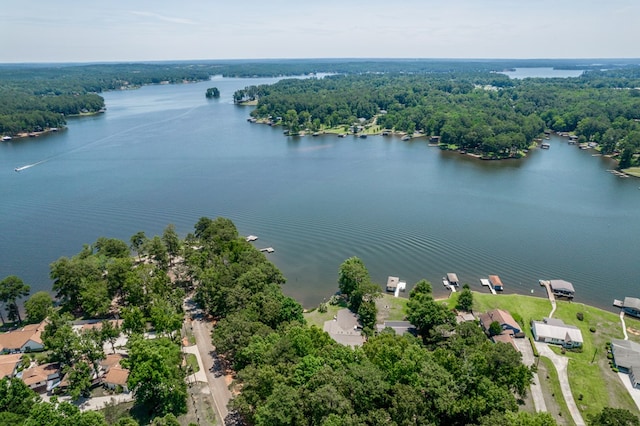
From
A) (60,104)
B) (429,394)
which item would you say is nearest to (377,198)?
(429,394)

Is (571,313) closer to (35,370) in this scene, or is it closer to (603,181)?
(35,370)

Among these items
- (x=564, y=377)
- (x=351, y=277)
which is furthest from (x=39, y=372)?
(x=564, y=377)

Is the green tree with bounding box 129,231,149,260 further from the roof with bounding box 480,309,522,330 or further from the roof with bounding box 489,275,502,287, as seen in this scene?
the roof with bounding box 489,275,502,287

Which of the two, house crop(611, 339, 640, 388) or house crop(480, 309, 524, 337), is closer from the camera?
house crop(611, 339, 640, 388)

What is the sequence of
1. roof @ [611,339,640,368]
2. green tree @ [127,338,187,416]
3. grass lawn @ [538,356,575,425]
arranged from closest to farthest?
1. green tree @ [127,338,187,416]
2. grass lawn @ [538,356,575,425]
3. roof @ [611,339,640,368]

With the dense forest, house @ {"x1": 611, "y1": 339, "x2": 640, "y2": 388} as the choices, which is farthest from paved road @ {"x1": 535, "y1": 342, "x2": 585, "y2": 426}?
the dense forest

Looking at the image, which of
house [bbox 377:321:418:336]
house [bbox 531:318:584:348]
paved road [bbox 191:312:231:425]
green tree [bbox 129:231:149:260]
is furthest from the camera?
green tree [bbox 129:231:149:260]

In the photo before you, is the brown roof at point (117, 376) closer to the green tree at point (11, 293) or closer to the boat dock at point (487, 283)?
the green tree at point (11, 293)
